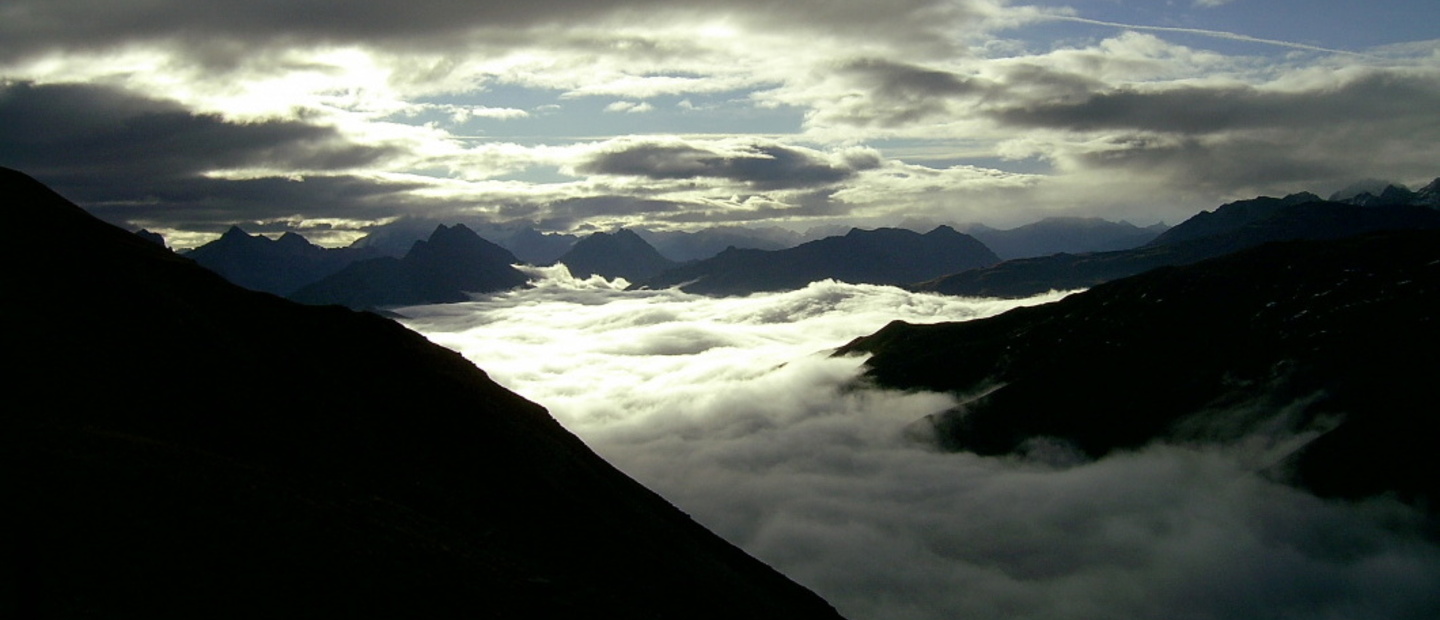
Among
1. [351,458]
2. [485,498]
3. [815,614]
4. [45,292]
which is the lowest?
[815,614]

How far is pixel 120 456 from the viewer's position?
53438mm

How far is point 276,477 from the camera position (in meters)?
64.5

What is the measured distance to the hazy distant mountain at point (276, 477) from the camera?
1725 inches

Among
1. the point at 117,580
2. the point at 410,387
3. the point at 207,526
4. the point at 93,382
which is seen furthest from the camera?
the point at 410,387

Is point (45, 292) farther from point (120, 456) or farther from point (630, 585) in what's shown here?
point (630, 585)

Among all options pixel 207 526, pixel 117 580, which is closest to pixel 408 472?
pixel 207 526

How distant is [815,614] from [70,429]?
84.9m

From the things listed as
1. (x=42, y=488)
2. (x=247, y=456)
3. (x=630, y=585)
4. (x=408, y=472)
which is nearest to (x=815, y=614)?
(x=630, y=585)

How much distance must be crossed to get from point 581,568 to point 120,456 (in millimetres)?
45351

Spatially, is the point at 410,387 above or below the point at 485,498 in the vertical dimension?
above

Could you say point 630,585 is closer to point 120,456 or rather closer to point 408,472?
point 408,472

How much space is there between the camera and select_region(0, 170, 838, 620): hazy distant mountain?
43.8 meters

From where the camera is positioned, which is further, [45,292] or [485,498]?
[485,498]

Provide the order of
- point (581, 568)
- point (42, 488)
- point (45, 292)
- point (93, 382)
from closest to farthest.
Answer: point (42, 488) < point (93, 382) < point (45, 292) < point (581, 568)
